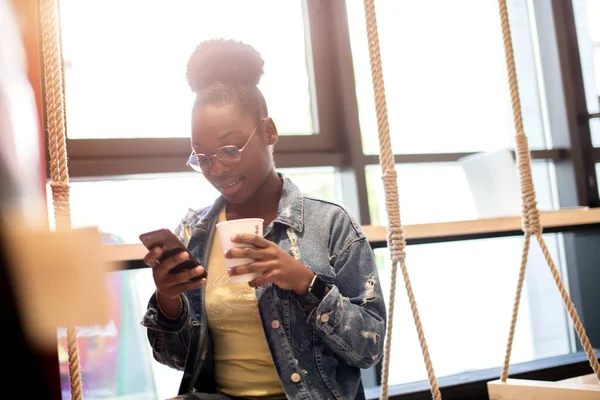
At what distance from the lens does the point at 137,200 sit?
79.2 inches

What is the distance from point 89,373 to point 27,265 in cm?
170

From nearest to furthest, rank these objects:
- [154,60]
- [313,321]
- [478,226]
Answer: [313,321], [478,226], [154,60]

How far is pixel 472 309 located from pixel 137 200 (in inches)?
60.1

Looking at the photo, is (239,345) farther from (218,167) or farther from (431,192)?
(431,192)

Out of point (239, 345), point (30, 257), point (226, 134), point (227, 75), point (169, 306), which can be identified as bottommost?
point (239, 345)

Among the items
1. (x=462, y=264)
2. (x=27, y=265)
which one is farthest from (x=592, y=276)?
(x=27, y=265)

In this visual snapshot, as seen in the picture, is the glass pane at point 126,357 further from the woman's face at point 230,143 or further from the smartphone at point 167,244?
the smartphone at point 167,244

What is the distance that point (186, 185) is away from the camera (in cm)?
209

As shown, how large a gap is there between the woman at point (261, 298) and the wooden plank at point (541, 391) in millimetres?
347

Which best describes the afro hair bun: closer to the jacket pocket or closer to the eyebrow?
the eyebrow

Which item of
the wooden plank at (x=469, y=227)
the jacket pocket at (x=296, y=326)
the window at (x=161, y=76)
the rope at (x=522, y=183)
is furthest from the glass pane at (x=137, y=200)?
the rope at (x=522, y=183)

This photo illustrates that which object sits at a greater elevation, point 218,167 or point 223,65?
point 223,65

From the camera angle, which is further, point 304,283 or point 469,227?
point 469,227

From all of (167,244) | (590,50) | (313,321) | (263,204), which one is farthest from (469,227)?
(590,50)
